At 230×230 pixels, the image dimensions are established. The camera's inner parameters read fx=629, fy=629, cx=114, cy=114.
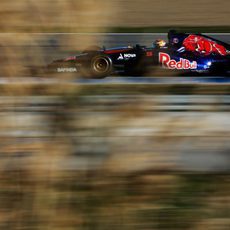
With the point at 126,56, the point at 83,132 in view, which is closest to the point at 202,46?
the point at 126,56

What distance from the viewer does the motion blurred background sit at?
110 inches

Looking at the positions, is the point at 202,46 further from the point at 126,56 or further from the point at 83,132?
the point at 83,132

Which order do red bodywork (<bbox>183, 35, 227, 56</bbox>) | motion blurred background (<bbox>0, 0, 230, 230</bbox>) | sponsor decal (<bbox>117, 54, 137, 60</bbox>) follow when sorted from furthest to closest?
red bodywork (<bbox>183, 35, 227, 56</bbox>) < sponsor decal (<bbox>117, 54, 137, 60</bbox>) < motion blurred background (<bbox>0, 0, 230, 230</bbox>)

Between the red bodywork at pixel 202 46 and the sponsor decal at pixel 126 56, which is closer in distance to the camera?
the sponsor decal at pixel 126 56

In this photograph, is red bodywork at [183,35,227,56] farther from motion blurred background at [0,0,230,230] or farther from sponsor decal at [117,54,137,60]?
motion blurred background at [0,0,230,230]

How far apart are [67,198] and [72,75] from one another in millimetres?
659

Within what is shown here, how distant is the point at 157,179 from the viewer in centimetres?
315

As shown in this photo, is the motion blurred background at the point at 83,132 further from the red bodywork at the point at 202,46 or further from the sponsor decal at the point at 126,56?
the red bodywork at the point at 202,46

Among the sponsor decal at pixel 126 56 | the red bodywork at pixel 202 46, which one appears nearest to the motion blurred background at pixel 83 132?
the sponsor decal at pixel 126 56

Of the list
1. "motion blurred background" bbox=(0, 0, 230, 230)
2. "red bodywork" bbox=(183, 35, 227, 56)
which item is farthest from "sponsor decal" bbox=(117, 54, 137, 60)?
"motion blurred background" bbox=(0, 0, 230, 230)

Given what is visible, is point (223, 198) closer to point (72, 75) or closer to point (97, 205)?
point (97, 205)

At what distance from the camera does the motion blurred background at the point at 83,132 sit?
2805mm

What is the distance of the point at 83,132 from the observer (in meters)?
2.95

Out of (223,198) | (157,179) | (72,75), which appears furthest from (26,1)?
(223,198)
